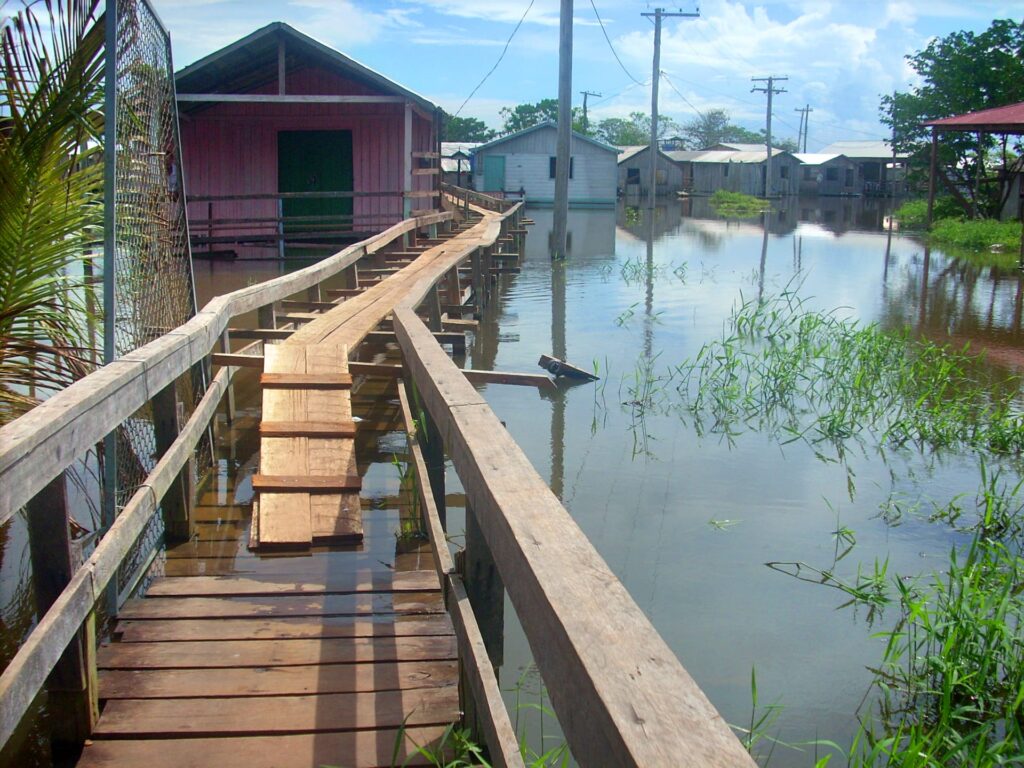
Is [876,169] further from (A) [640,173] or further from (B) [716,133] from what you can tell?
(B) [716,133]

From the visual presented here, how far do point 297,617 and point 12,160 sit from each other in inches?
93.2

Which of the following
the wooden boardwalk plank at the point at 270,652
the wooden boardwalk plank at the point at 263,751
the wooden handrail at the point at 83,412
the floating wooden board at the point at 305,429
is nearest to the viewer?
the wooden handrail at the point at 83,412

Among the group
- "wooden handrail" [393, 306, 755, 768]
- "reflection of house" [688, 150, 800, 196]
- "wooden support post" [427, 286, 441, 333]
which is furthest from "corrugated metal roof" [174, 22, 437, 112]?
"reflection of house" [688, 150, 800, 196]

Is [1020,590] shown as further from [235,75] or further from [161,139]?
[235,75]

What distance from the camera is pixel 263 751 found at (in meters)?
2.80

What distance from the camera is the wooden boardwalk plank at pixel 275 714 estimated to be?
9.50 ft

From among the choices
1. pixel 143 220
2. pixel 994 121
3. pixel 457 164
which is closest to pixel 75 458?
pixel 143 220

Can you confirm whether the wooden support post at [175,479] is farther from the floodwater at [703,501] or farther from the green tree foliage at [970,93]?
the green tree foliage at [970,93]

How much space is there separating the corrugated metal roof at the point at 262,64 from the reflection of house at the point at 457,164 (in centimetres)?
2652

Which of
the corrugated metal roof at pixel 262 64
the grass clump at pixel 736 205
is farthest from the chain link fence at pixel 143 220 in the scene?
the grass clump at pixel 736 205

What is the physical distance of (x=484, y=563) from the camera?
286 centimetres

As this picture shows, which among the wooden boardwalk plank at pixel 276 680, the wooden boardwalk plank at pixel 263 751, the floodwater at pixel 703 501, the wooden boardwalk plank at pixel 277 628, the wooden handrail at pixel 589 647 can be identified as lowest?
the floodwater at pixel 703 501

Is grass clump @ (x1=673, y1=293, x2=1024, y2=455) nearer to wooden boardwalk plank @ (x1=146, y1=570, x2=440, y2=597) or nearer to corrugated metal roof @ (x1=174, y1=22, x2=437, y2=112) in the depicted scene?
wooden boardwalk plank @ (x1=146, y1=570, x2=440, y2=597)

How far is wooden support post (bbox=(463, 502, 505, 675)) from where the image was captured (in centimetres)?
285
